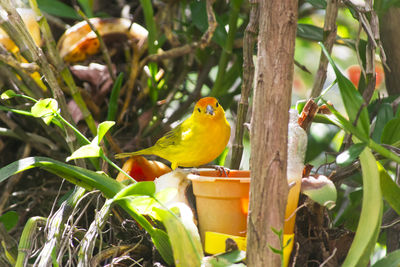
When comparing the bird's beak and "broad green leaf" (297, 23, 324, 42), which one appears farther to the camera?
"broad green leaf" (297, 23, 324, 42)

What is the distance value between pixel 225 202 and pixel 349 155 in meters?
0.18

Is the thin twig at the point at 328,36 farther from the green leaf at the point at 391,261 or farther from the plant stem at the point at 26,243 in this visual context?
the plant stem at the point at 26,243

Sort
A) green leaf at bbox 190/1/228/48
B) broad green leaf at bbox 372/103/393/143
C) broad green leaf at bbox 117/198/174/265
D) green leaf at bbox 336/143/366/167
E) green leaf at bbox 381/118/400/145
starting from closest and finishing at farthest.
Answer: green leaf at bbox 336/143/366/167 < broad green leaf at bbox 117/198/174/265 < green leaf at bbox 381/118/400/145 < broad green leaf at bbox 372/103/393/143 < green leaf at bbox 190/1/228/48

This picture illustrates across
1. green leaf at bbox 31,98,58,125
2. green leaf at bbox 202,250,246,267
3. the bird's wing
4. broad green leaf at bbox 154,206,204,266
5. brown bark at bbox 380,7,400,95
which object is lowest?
green leaf at bbox 202,250,246,267

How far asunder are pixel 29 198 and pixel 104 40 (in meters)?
0.39

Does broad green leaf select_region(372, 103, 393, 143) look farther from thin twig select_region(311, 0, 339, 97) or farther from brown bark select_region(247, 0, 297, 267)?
brown bark select_region(247, 0, 297, 267)

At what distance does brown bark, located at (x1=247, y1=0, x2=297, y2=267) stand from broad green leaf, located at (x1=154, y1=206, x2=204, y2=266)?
0.06 metres

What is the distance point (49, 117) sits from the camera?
0.71m

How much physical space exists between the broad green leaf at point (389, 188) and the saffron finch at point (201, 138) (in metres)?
0.27

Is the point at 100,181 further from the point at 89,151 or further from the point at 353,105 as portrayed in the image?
the point at 353,105

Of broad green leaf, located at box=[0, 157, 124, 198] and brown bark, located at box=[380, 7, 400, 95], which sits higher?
brown bark, located at box=[380, 7, 400, 95]

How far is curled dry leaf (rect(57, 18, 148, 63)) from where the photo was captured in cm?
106

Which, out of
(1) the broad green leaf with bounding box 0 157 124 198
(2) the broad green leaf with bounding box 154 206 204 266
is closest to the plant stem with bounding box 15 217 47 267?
(1) the broad green leaf with bounding box 0 157 124 198

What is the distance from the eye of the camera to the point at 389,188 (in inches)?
25.2
